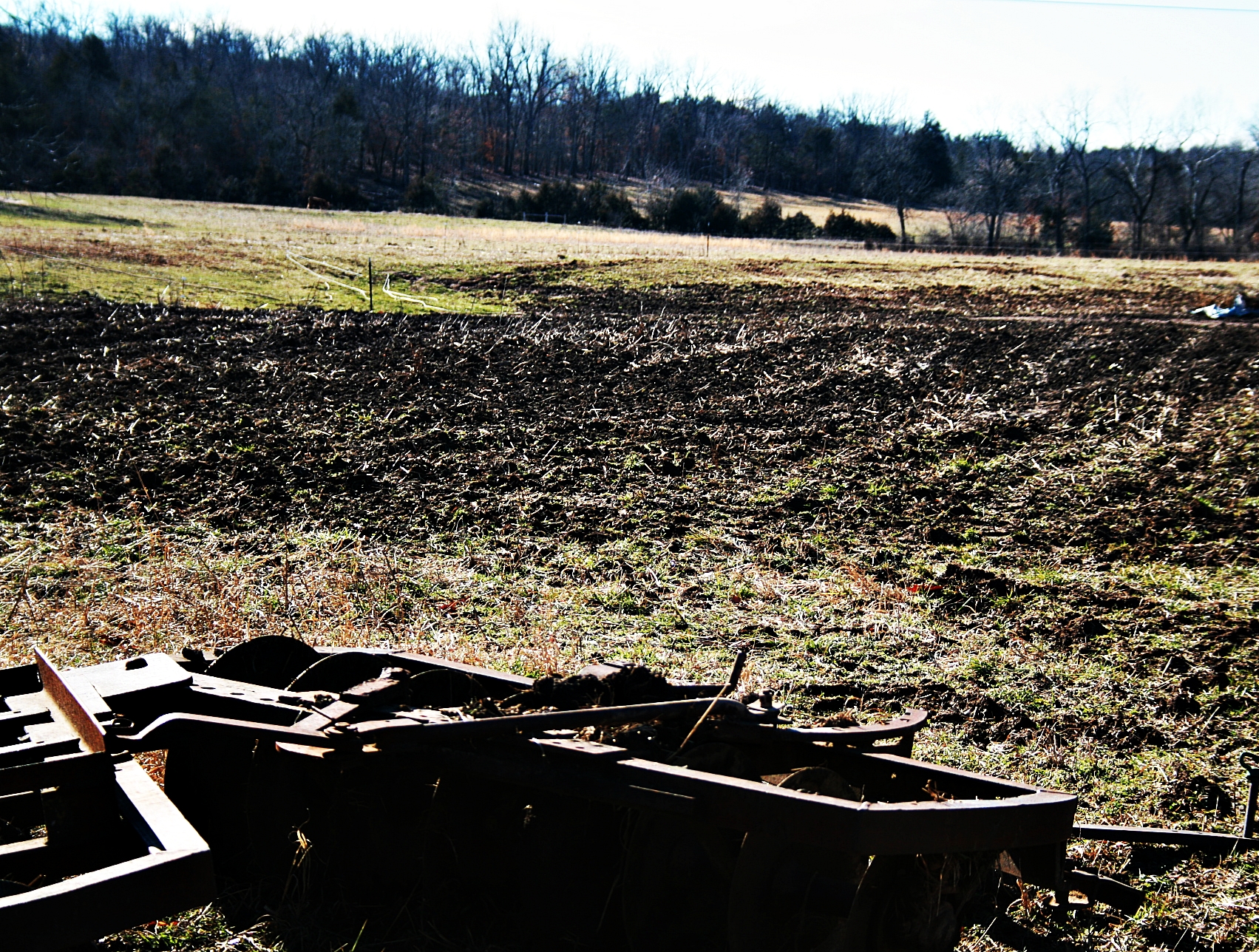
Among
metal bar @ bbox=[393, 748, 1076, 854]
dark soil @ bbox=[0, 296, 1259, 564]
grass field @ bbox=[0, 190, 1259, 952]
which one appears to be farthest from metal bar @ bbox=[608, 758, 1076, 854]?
dark soil @ bbox=[0, 296, 1259, 564]

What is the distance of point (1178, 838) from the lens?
4.03 m

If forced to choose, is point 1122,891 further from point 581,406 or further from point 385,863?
point 581,406

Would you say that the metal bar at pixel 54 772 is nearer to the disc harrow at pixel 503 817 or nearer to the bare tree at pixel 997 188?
the disc harrow at pixel 503 817

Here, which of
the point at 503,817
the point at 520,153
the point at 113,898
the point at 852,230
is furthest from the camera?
the point at 520,153

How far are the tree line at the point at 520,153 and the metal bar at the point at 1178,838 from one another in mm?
47997

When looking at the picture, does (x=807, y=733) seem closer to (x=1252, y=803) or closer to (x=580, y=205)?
(x=1252, y=803)

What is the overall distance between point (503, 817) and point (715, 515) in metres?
5.90

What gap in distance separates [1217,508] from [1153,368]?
7613 millimetres

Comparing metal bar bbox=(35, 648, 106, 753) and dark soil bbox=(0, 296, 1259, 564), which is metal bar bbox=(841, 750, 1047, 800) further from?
dark soil bbox=(0, 296, 1259, 564)

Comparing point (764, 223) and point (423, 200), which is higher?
point (423, 200)

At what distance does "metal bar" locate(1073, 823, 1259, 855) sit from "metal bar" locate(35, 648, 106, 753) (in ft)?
12.1

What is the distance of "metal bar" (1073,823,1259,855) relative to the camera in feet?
13.1

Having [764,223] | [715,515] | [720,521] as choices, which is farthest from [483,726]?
[764,223]

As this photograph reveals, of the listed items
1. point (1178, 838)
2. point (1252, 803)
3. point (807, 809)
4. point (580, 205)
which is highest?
point (580, 205)
